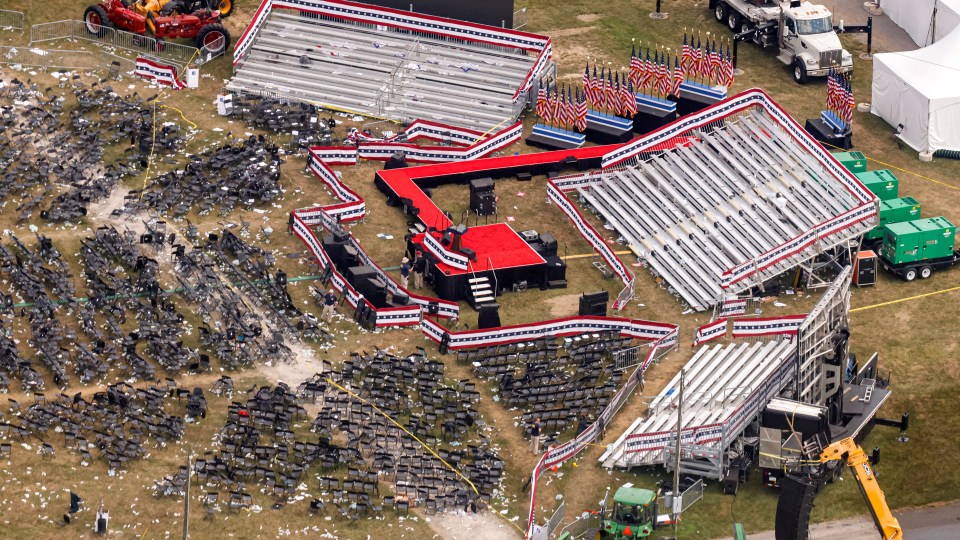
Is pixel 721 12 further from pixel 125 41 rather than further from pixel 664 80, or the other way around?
pixel 125 41

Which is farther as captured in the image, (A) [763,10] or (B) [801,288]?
(A) [763,10]

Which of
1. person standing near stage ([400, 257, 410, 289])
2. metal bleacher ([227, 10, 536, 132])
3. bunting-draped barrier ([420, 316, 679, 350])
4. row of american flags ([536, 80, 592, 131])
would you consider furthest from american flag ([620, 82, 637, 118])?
bunting-draped barrier ([420, 316, 679, 350])

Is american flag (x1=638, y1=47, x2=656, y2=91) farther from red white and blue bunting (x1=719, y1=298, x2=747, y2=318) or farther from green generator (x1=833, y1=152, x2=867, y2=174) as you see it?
red white and blue bunting (x1=719, y1=298, x2=747, y2=318)

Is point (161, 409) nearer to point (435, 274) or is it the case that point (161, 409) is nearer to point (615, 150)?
point (435, 274)

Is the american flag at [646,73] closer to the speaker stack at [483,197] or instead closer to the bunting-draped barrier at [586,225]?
the bunting-draped barrier at [586,225]

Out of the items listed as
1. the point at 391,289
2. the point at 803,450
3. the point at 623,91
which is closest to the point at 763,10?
the point at 623,91
